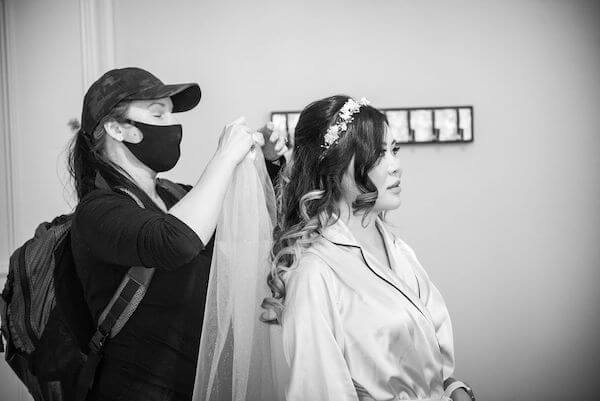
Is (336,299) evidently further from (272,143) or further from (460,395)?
(272,143)

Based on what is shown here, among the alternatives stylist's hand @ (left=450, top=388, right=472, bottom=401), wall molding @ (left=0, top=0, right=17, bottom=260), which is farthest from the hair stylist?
wall molding @ (left=0, top=0, right=17, bottom=260)

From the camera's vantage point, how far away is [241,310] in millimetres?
1541

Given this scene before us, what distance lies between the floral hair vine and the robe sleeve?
410 mm

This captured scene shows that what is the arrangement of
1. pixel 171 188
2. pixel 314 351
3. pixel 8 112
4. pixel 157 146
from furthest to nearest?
pixel 8 112 < pixel 171 188 < pixel 157 146 < pixel 314 351

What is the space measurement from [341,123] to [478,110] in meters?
1.88

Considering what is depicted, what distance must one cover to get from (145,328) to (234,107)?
6.23 feet

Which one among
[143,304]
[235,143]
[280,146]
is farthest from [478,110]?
[143,304]

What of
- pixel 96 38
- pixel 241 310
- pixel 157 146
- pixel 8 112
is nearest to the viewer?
pixel 241 310

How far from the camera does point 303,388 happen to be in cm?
138

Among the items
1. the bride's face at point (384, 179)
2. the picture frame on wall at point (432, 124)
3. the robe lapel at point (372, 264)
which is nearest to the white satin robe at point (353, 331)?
the robe lapel at point (372, 264)

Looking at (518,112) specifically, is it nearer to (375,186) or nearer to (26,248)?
(375,186)

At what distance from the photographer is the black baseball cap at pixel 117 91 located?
5.32ft

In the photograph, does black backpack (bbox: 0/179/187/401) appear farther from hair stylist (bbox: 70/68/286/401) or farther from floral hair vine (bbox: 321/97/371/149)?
floral hair vine (bbox: 321/97/371/149)

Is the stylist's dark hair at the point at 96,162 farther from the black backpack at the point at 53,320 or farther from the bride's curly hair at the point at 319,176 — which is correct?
the bride's curly hair at the point at 319,176
